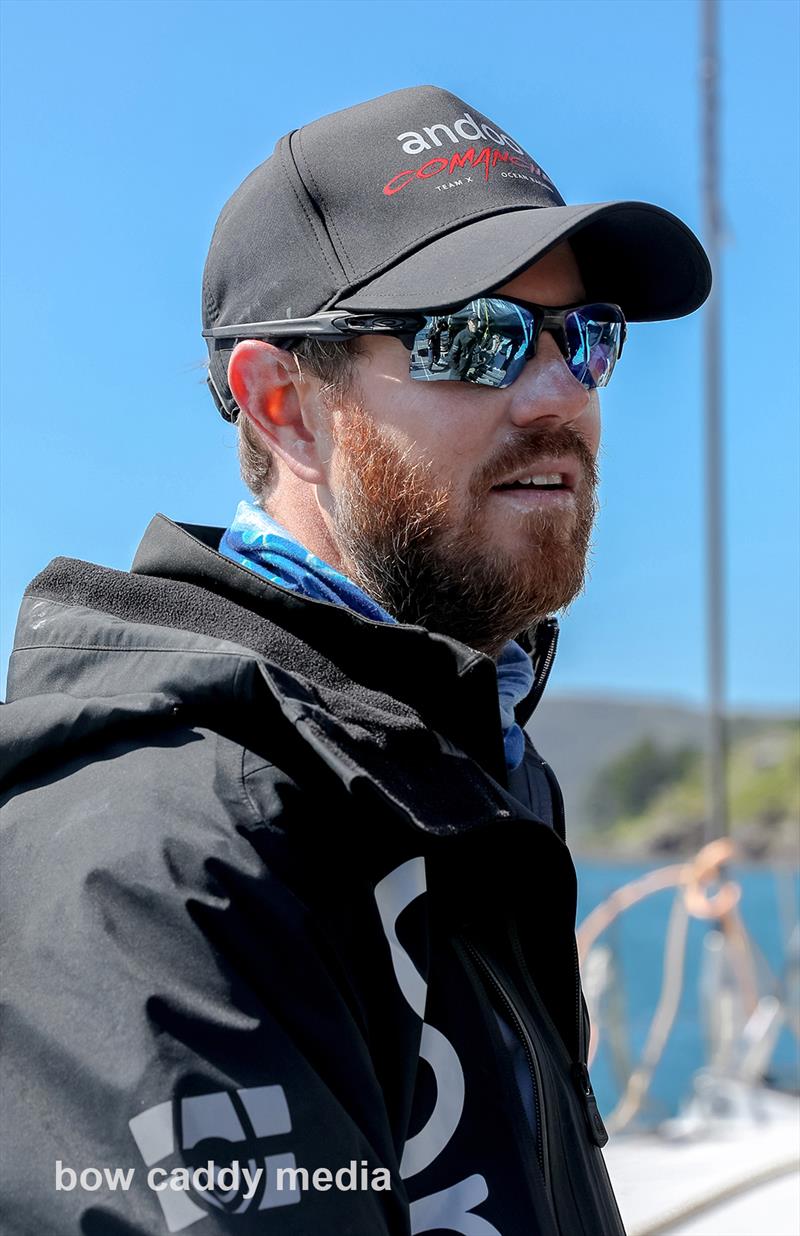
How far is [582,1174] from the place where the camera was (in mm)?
1579

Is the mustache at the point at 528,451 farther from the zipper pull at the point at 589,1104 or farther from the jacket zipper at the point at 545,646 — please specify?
the zipper pull at the point at 589,1104

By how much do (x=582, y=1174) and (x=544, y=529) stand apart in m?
0.89

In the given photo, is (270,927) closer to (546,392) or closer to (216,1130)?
(216,1130)

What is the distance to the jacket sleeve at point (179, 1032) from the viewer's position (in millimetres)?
1183

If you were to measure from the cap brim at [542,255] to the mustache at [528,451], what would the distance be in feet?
0.79

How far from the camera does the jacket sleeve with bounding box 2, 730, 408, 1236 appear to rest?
3.88ft

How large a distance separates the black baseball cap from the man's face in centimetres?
10

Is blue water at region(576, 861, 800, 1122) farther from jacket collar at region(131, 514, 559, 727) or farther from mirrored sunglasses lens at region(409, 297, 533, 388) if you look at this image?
jacket collar at region(131, 514, 559, 727)

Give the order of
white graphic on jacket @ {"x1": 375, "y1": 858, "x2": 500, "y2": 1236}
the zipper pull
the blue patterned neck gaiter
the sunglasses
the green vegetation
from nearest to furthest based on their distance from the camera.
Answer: white graphic on jacket @ {"x1": 375, "y1": 858, "x2": 500, "y2": 1236}
the zipper pull
the blue patterned neck gaiter
the sunglasses
the green vegetation

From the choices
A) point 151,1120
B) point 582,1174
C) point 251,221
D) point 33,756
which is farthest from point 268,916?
point 251,221

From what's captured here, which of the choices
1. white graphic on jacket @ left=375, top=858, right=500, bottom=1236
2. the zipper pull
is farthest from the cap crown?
the zipper pull

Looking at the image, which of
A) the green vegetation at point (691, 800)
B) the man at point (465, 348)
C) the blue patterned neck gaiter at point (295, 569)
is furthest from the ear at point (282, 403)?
the green vegetation at point (691, 800)

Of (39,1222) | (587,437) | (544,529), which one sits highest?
(587,437)

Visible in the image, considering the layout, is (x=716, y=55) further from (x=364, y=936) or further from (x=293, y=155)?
(x=364, y=936)
